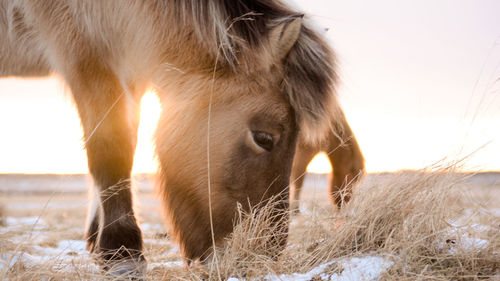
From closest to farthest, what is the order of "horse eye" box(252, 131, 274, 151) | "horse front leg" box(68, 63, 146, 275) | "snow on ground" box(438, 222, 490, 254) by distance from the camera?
1. "snow on ground" box(438, 222, 490, 254)
2. "horse eye" box(252, 131, 274, 151)
3. "horse front leg" box(68, 63, 146, 275)

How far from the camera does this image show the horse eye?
243cm

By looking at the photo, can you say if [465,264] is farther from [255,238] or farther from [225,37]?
[225,37]

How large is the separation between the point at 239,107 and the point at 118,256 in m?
1.12

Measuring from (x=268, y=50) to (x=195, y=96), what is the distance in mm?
509

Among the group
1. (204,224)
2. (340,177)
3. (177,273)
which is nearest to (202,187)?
(204,224)

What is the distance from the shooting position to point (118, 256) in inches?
99.9

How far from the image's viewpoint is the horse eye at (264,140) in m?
2.43

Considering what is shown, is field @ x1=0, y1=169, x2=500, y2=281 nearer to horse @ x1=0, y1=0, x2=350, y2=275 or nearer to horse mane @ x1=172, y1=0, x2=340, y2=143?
horse @ x1=0, y1=0, x2=350, y2=275

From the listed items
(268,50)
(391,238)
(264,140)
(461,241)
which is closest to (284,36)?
(268,50)

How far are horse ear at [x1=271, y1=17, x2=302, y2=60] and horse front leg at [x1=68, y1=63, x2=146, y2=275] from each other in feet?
3.49

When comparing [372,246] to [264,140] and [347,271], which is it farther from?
[264,140]

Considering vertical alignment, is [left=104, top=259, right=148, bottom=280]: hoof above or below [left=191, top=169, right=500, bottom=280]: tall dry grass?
below

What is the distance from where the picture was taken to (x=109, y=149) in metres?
2.84

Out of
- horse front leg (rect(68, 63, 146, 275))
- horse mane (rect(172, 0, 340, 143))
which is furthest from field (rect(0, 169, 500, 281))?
horse mane (rect(172, 0, 340, 143))
